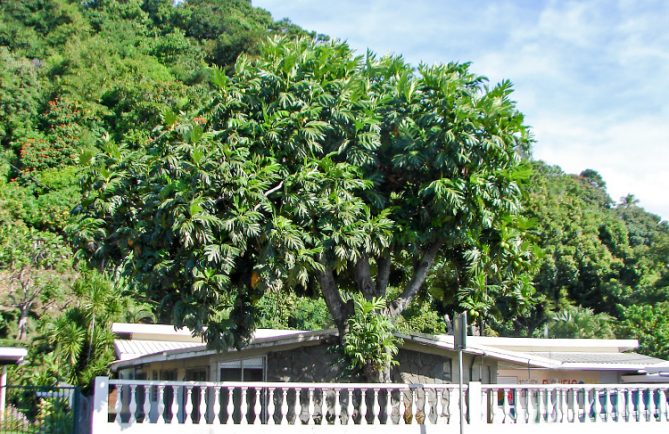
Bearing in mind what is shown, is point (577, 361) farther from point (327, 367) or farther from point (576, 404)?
point (327, 367)

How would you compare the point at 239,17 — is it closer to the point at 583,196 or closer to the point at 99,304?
the point at 583,196

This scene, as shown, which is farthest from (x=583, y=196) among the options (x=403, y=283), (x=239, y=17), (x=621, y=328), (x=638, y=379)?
(x=403, y=283)

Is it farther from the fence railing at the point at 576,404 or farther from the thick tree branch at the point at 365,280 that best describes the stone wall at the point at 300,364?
the fence railing at the point at 576,404

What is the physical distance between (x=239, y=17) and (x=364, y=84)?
208 feet

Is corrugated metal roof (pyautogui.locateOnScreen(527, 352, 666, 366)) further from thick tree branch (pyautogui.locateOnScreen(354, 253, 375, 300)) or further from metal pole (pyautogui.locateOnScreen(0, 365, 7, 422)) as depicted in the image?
metal pole (pyautogui.locateOnScreen(0, 365, 7, 422))

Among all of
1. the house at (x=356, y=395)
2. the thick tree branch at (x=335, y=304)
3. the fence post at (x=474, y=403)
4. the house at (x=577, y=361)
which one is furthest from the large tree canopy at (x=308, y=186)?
the house at (x=577, y=361)

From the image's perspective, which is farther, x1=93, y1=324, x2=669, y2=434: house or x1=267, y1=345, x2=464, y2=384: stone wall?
x1=267, y1=345, x2=464, y2=384: stone wall

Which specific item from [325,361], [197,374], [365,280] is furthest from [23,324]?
[365,280]

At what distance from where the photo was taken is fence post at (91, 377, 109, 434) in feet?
42.4

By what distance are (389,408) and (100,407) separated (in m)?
5.16

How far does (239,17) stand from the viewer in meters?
76.2

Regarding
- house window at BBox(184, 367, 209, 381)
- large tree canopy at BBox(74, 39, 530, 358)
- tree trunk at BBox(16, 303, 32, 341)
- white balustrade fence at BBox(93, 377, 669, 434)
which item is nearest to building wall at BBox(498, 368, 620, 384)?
white balustrade fence at BBox(93, 377, 669, 434)

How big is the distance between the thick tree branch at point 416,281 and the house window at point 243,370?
3401 mm

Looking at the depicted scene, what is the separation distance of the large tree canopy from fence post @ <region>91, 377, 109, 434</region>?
1710 mm
